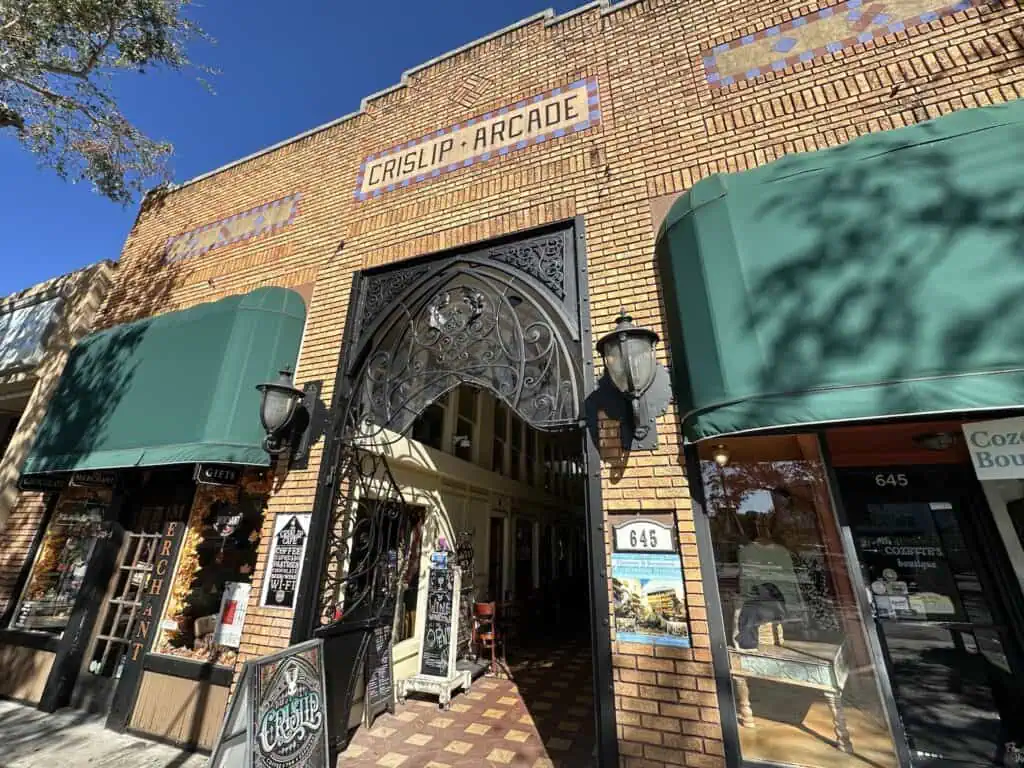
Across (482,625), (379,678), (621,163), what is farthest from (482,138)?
(482,625)

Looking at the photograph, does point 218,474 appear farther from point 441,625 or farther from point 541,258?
point 541,258

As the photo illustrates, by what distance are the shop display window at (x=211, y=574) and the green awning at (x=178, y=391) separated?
1.06 meters

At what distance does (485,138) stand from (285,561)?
5.12m

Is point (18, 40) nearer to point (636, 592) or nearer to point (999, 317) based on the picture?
point (636, 592)

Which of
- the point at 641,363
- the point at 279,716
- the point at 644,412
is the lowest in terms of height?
the point at 279,716

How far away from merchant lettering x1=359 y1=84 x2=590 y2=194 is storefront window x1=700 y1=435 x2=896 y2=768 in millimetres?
3874

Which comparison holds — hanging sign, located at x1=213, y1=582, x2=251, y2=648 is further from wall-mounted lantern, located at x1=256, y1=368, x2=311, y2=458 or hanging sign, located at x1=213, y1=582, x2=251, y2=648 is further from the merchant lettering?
the merchant lettering

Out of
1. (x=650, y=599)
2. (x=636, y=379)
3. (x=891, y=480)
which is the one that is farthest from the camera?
(x=891, y=480)

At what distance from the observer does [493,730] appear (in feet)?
15.1

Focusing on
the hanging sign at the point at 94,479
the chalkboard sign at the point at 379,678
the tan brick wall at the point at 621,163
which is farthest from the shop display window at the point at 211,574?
the hanging sign at the point at 94,479

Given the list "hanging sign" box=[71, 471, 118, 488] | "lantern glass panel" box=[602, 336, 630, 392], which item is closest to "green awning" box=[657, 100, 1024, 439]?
"lantern glass panel" box=[602, 336, 630, 392]

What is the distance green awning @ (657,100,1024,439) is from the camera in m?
2.35

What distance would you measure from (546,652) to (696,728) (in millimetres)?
5652

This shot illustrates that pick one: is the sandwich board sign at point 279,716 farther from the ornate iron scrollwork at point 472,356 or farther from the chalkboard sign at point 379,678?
the ornate iron scrollwork at point 472,356
